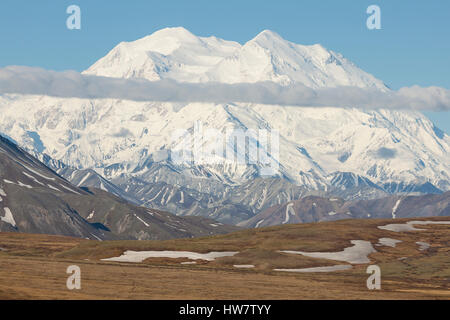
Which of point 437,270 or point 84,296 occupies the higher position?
point 437,270
